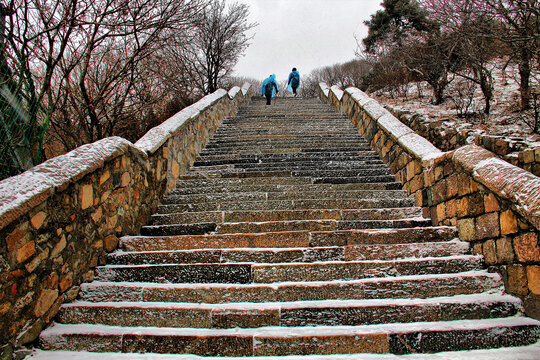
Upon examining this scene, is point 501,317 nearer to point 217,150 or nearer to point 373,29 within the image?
point 217,150

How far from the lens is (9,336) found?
2074 millimetres

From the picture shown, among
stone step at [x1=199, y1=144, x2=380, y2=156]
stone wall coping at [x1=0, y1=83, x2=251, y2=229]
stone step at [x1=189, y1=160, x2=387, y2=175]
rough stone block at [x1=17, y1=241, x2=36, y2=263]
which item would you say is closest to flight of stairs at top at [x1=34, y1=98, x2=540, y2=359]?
rough stone block at [x1=17, y1=241, x2=36, y2=263]

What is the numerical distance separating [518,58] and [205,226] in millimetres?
7673

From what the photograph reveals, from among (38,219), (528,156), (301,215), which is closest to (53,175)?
(38,219)

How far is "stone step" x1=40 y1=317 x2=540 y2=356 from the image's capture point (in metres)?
2.15

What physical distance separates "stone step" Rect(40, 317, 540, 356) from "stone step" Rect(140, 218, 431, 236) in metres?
1.33

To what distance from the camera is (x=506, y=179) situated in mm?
2537

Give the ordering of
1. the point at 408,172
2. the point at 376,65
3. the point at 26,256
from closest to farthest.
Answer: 1. the point at 26,256
2. the point at 408,172
3. the point at 376,65

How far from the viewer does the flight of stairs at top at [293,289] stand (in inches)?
86.0

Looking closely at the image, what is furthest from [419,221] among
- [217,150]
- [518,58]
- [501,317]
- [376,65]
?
Answer: [376,65]

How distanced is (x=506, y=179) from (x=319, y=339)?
1.94 m

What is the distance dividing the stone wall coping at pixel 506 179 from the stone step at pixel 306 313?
74 centimetres

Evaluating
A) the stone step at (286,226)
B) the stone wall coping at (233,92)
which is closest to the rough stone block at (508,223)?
the stone step at (286,226)

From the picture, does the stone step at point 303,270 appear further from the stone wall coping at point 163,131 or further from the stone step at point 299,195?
the stone wall coping at point 163,131
